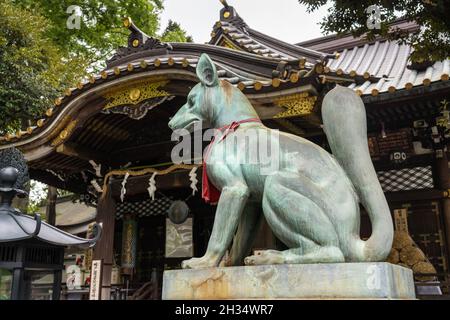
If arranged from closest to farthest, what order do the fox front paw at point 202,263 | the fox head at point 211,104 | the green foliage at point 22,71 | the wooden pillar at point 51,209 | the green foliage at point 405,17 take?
the fox front paw at point 202,263
the fox head at point 211,104
the green foliage at point 405,17
the green foliage at point 22,71
the wooden pillar at point 51,209

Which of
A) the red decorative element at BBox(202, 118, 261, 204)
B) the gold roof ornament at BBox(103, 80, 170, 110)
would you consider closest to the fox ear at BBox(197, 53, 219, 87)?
the red decorative element at BBox(202, 118, 261, 204)

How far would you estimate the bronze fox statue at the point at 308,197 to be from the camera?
2736 millimetres

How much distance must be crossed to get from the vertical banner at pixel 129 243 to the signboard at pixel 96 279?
1.80 m

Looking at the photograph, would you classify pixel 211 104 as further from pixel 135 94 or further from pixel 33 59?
pixel 33 59

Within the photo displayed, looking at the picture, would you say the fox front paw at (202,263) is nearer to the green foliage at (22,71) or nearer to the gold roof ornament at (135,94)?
the gold roof ornament at (135,94)

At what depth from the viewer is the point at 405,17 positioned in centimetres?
436

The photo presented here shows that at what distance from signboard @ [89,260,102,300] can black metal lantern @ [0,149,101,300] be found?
196 inches

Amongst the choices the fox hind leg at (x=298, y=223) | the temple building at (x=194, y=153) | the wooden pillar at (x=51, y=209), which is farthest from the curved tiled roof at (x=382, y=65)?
the wooden pillar at (x=51, y=209)

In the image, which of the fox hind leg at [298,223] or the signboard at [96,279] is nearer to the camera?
the fox hind leg at [298,223]

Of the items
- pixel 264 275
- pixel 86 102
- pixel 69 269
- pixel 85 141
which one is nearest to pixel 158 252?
pixel 69 269

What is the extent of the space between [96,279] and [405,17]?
698 cm

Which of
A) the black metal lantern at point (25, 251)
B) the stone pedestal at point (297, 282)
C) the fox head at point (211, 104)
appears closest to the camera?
the stone pedestal at point (297, 282)

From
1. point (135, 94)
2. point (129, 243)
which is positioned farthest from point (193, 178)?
point (129, 243)

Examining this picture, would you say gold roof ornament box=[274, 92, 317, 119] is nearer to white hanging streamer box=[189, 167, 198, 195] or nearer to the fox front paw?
white hanging streamer box=[189, 167, 198, 195]
